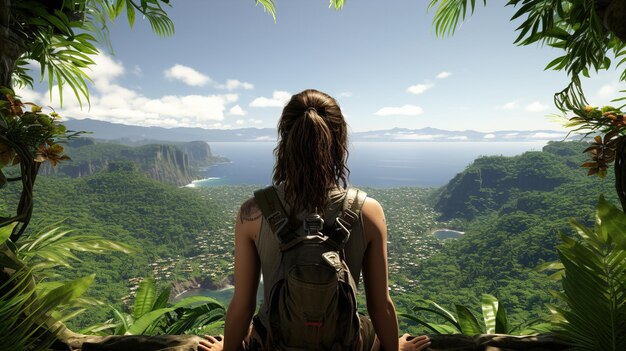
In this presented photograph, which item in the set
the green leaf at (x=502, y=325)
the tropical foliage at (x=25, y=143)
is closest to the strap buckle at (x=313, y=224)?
the tropical foliage at (x=25, y=143)

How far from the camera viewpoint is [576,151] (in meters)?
39.4

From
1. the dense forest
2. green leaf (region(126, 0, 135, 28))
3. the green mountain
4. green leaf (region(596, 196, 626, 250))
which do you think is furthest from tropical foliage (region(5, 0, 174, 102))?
the dense forest

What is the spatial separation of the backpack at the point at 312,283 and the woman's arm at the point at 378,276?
0.20 feet

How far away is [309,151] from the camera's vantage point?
0.83 metres

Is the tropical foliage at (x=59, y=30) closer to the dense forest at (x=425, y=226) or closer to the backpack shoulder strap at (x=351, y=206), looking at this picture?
the backpack shoulder strap at (x=351, y=206)

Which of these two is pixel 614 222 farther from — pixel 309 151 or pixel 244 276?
pixel 244 276

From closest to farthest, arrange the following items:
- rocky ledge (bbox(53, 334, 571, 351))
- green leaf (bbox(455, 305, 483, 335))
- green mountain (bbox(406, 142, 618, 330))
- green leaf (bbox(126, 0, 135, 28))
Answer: rocky ledge (bbox(53, 334, 571, 351)) < green leaf (bbox(126, 0, 135, 28)) < green leaf (bbox(455, 305, 483, 335)) < green mountain (bbox(406, 142, 618, 330))

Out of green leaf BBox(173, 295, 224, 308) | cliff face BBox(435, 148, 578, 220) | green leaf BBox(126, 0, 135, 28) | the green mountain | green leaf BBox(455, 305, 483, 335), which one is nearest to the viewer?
green leaf BBox(126, 0, 135, 28)

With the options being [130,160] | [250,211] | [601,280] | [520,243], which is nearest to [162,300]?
[250,211]

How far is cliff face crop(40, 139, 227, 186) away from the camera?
62.7 metres

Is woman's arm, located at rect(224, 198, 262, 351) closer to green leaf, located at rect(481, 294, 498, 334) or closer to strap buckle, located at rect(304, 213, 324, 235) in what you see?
strap buckle, located at rect(304, 213, 324, 235)

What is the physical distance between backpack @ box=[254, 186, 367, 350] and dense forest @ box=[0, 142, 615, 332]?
15.1m

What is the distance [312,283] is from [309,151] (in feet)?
1.08

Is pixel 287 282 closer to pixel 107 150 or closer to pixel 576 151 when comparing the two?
pixel 576 151
